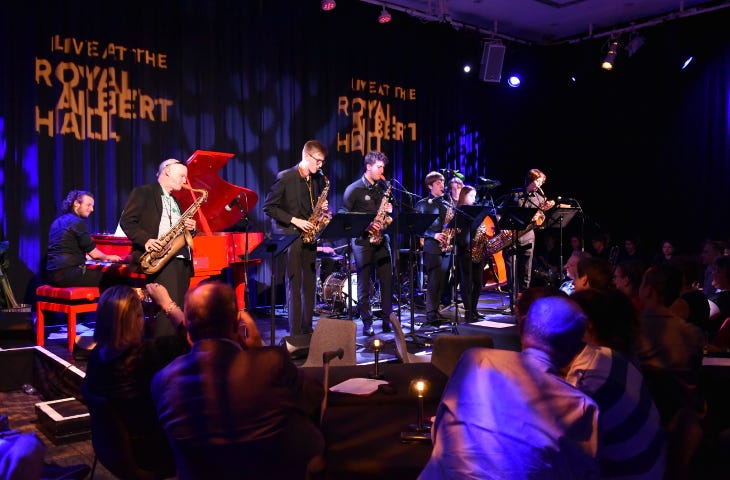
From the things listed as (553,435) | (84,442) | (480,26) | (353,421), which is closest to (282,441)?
(353,421)

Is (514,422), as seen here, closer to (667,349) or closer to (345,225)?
(667,349)

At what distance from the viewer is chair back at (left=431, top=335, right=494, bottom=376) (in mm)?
3762

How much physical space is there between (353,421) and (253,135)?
7815mm

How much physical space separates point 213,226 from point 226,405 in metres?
5.79

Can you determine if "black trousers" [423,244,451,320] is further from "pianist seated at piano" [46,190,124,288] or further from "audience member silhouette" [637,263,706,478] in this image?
"audience member silhouette" [637,263,706,478]

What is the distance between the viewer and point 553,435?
6.51ft

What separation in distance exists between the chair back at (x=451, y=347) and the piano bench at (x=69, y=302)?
4.30 metres

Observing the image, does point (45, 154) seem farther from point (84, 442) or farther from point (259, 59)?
point (84, 442)

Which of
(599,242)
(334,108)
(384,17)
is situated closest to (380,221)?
(334,108)

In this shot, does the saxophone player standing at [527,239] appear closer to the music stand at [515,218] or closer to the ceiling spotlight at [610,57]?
the music stand at [515,218]

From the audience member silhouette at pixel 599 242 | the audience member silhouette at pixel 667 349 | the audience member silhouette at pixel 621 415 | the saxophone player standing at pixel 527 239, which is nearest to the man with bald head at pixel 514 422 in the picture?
the audience member silhouette at pixel 621 415

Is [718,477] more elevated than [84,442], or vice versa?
[718,477]

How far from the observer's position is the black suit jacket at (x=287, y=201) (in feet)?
22.7

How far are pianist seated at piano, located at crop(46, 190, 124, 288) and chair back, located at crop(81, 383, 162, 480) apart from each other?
4194 millimetres
